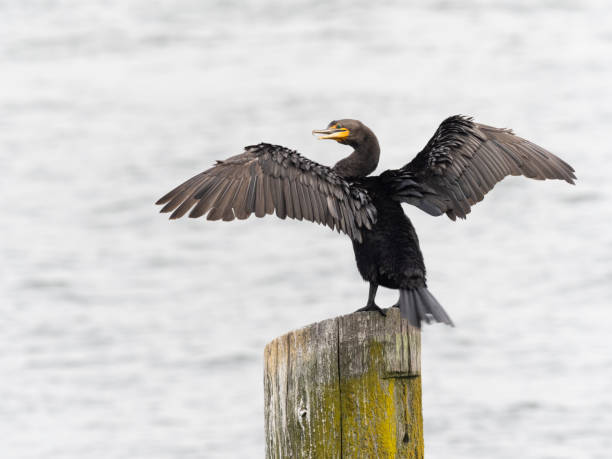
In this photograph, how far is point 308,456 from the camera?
Result: 11.8 feet

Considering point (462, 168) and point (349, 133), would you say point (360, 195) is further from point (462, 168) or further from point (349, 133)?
point (349, 133)

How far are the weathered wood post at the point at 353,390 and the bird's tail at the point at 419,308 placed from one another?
8 cm

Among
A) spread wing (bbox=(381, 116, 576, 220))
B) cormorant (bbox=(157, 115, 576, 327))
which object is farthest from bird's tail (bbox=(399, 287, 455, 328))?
spread wing (bbox=(381, 116, 576, 220))

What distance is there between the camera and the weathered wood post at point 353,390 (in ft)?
11.5

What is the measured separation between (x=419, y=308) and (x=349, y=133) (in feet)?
4.99

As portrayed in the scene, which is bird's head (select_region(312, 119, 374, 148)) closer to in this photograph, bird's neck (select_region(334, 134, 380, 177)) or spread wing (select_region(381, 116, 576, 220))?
bird's neck (select_region(334, 134, 380, 177))

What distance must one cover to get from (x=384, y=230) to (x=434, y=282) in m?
9.27

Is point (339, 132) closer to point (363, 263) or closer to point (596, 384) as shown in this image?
point (363, 263)

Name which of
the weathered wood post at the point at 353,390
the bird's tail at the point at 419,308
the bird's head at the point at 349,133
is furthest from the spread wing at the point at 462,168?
the weathered wood post at the point at 353,390

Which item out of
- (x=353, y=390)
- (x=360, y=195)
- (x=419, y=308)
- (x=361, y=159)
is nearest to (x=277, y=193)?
(x=360, y=195)

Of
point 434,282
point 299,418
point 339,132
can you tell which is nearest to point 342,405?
point 299,418

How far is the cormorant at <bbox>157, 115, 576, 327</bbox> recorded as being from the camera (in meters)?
4.41

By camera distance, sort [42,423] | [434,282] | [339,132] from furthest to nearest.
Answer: [434,282] → [42,423] → [339,132]

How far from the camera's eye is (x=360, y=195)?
14.8 feet
